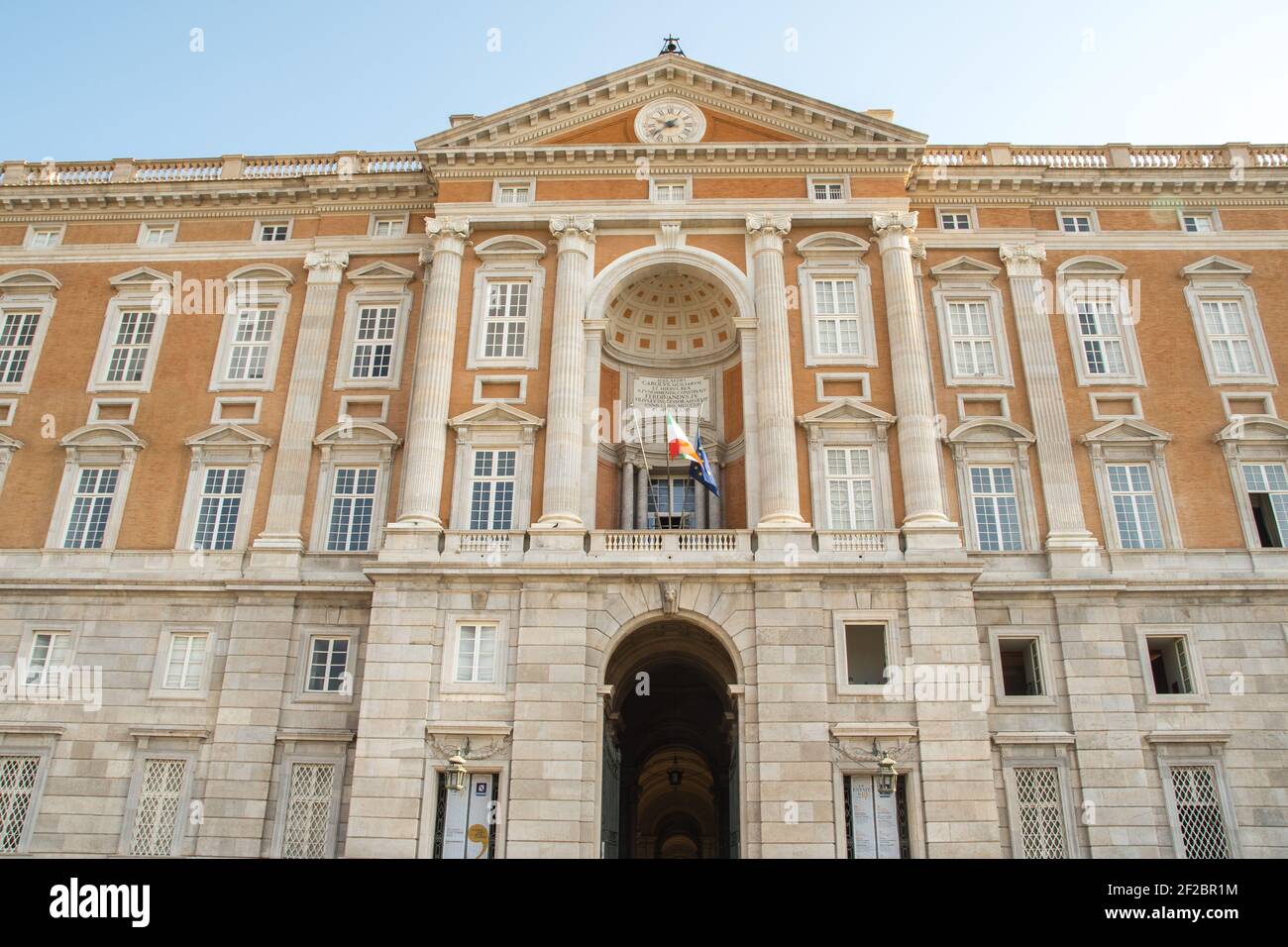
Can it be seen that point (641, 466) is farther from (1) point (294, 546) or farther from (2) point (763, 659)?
(1) point (294, 546)

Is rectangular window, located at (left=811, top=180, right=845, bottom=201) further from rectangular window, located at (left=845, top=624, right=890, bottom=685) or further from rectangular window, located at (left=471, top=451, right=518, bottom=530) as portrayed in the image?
rectangular window, located at (left=845, top=624, right=890, bottom=685)

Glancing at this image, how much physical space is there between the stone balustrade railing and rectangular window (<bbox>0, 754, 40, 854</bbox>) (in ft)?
68.9

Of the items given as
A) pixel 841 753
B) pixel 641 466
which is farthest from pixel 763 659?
pixel 641 466

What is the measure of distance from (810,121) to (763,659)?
1896cm

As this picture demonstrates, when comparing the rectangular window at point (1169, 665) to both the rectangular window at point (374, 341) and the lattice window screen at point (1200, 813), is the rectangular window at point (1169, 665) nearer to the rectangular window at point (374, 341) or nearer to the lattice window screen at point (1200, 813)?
the lattice window screen at point (1200, 813)

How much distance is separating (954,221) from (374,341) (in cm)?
2112

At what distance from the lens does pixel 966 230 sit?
117 ft

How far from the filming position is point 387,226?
37000mm

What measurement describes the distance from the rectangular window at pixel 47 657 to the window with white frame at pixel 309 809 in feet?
27.3

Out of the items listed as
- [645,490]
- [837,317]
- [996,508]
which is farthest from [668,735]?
[837,317]

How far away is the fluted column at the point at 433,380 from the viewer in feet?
99.9

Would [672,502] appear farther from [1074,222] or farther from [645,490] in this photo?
[1074,222]

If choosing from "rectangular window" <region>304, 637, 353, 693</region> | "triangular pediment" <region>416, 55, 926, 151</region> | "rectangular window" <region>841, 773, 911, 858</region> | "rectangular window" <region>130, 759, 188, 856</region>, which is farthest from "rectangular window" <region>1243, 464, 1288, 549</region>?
"rectangular window" <region>130, 759, 188, 856</region>

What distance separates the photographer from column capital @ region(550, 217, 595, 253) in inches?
1331
